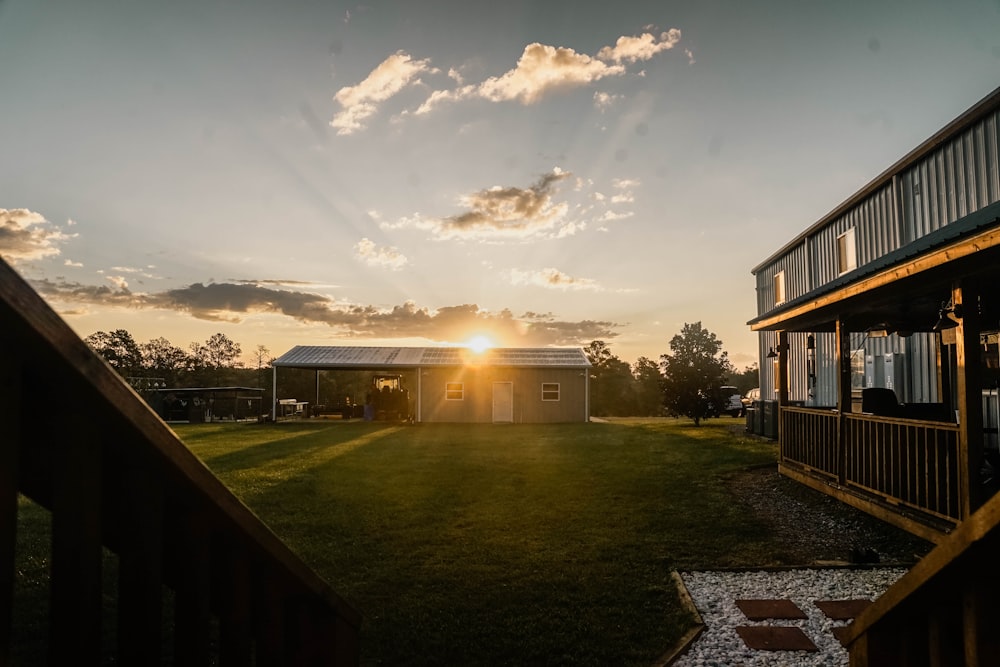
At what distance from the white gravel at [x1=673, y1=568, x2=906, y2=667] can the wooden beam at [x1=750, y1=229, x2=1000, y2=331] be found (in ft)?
9.54

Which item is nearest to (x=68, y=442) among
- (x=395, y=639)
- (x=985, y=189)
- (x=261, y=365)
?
(x=395, y=639)

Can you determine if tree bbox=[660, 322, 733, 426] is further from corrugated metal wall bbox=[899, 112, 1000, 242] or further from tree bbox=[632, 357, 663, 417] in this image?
tree bbox=[632, 357, 663, 417]

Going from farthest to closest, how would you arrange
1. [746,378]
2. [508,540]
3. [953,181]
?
[746,378] < [953,181] < [508,540]

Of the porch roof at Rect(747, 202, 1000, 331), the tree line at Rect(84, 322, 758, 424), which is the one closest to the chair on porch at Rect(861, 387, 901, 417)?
the porch roof at Rect(747, 202, 1000, 331)

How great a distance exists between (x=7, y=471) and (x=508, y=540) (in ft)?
20.0

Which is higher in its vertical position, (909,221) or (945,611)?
(909,221)

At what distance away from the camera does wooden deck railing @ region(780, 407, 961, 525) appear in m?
6.19

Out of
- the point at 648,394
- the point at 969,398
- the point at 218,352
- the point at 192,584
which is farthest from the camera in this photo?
the point at 218,352

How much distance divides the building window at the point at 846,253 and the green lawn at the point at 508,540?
16.2 ft

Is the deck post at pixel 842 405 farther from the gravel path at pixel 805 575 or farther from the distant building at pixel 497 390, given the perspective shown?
the distant building at pixel 497 390

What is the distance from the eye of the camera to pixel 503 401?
28.7 metres

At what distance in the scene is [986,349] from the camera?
9.69 m

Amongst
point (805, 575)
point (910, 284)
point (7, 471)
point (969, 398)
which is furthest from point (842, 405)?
point (7, 471)

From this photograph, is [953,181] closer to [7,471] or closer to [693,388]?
[7,471]
